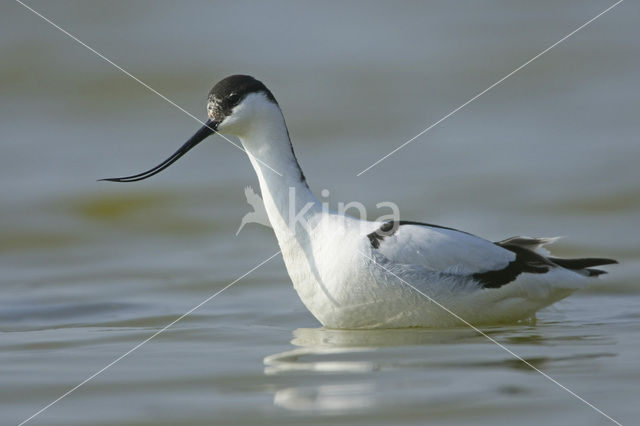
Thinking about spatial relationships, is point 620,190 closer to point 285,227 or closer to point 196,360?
point 285,227

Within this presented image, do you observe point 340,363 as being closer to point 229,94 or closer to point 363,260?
point 363,260

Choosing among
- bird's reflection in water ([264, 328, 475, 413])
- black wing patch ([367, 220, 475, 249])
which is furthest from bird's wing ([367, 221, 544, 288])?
bird's reflection in water ([264, 328, 475, 413])

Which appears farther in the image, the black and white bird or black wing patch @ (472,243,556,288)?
black wing patch @ (472,243,556,288)

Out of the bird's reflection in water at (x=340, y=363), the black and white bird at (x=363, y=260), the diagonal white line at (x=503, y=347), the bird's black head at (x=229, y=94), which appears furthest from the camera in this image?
the bird's black head at (x=229, y=94)

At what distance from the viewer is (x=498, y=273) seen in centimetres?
582

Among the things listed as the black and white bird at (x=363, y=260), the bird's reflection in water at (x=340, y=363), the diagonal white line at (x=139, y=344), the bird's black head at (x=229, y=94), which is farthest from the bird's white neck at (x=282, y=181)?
the diagonal white line at (x=139, y=344)

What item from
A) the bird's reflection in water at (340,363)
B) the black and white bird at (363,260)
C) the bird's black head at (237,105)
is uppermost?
the bird's black head at (237,105)

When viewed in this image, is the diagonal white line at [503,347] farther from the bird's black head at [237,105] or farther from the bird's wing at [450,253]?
the bird's black head at [237,105]

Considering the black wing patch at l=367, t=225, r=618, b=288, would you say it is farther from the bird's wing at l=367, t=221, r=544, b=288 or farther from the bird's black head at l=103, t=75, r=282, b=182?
the bird's black head at l=103, t=75, r=282, b=182

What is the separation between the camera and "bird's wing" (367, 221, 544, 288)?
5.62 meters

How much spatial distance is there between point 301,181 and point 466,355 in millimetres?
1477

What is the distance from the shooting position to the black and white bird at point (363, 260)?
219 inches

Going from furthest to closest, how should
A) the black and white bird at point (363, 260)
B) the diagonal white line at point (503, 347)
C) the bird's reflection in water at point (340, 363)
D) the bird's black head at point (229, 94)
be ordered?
the bird's black head at point (229, 94) → the black and white bird at point (363, 260) → the bird's reflection in water at point (340, 363) → the diagonal white line at point (503, 347)

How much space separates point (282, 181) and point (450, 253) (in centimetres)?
103
